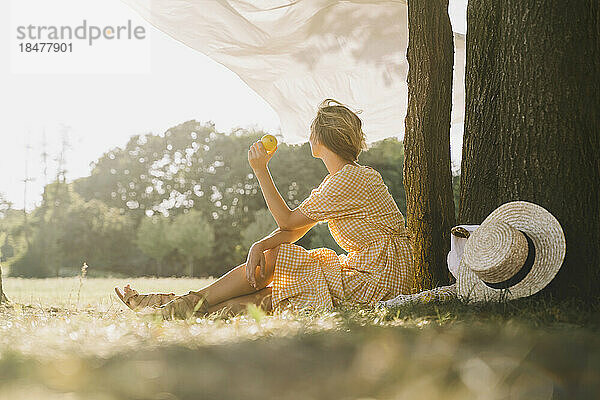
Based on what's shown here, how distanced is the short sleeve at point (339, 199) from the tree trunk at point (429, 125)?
16.2 inches

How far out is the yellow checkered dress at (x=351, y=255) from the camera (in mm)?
2607

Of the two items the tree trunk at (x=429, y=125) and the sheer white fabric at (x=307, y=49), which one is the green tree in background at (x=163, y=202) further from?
the tree trunk at (x=429, y=125)

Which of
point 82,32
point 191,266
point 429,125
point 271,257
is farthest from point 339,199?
point 191,266

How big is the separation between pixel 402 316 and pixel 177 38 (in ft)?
7.63

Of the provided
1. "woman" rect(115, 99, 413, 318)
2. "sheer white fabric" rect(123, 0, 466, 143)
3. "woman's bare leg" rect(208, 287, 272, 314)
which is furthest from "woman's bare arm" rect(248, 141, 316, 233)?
"sheer white fabric" rect(123, 0, 466, 143)

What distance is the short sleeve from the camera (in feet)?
8.75

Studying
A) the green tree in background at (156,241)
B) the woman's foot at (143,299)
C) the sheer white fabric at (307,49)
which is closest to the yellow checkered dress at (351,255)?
the woman's foot at (143,299)

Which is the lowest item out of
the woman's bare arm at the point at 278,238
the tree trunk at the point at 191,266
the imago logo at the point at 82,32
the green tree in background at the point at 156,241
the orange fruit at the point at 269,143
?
the tree trunk at the point at 191,266

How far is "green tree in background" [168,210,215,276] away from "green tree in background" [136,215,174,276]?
0.21 metres

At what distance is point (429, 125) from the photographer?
3021 millimetres

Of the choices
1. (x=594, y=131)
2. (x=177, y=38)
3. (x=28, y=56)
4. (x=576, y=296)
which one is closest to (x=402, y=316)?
(x=576, y=296)

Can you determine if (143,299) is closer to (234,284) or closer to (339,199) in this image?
(234,284)

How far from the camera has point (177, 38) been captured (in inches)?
141

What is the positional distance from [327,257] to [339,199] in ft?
0.84
